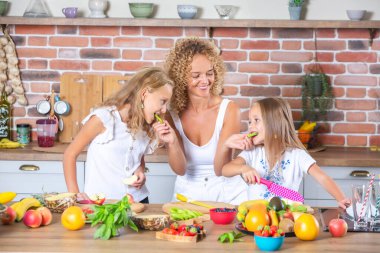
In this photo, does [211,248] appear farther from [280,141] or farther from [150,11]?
[150,11]

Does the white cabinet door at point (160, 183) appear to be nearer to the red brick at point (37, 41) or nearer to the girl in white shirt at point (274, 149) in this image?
the girl in white shirt at point (274, 149)

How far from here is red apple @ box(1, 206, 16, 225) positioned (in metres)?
2.79

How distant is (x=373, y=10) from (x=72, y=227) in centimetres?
320

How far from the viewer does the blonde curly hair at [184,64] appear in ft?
12.4

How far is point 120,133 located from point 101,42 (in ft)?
5.82

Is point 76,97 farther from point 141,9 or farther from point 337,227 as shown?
point 337,227

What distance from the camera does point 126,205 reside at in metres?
2.65

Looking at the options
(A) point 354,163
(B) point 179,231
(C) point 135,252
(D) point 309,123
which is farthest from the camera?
(D) point 309,123

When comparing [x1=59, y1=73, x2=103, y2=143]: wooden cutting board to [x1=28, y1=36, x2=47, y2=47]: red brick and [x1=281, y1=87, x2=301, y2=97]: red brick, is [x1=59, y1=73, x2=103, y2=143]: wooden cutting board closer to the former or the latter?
[x1=28, y1=36, x2=47, y2=47]: red brick

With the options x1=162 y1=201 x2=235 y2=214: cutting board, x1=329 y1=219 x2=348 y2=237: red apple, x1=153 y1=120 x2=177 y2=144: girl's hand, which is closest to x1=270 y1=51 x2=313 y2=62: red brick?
x1=153 y1=120 x2=177 y2=144: girl's hand

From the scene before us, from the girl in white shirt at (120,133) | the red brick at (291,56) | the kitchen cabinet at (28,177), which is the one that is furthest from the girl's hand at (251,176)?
the red brick at (291,56)

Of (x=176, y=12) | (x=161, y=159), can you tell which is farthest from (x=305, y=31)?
(x=161, y=159)

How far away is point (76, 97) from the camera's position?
17.0 ft

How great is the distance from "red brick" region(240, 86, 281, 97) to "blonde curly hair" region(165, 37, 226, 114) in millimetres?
1289
